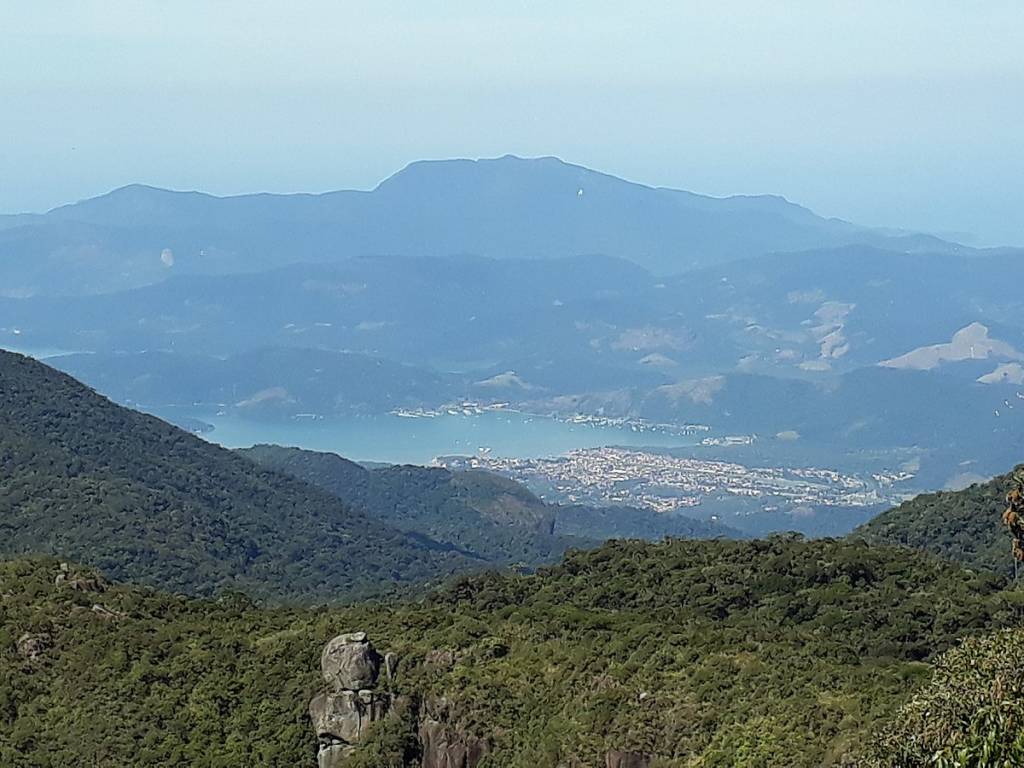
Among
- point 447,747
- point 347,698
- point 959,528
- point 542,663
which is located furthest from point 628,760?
point 959,528

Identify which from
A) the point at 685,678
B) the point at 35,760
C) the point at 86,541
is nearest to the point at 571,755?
the point at 685,678

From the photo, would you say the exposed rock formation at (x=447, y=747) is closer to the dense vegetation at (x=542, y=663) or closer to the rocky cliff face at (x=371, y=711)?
the rocky cliff face at (x=371, y=711)

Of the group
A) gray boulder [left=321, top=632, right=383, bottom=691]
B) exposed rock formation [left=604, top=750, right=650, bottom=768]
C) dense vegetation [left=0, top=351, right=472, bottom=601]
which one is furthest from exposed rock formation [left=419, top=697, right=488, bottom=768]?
dense vegetation [left=0, top=351, right=472, bottom=601]

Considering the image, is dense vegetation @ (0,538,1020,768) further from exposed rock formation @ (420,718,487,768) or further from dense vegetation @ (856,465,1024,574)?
dense vegetation @ (856,465,1024,574)

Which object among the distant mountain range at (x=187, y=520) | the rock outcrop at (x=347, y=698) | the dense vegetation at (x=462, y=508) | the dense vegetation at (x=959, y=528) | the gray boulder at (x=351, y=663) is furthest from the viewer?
the dense vegetation at (x=462, y=508)

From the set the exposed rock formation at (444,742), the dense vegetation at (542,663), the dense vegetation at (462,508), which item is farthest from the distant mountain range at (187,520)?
the exposed rock formation at (444,742)
